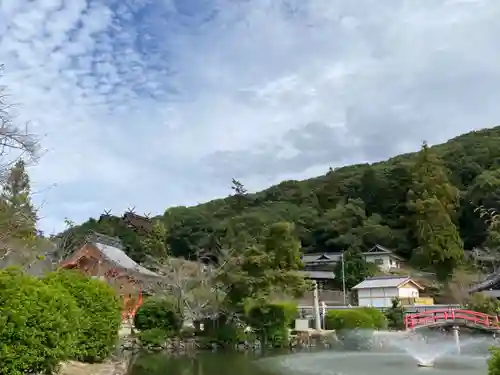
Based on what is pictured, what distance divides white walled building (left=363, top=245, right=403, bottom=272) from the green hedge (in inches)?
663

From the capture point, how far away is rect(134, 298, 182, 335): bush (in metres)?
20.6

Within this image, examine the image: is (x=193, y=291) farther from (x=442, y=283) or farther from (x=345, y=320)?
(x=442, y=283)

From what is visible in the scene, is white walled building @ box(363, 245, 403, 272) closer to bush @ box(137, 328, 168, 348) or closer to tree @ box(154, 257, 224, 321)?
tree @ box(154, 257, 224, 321)

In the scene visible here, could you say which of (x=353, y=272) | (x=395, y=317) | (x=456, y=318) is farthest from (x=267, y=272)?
(x=353, y=272)

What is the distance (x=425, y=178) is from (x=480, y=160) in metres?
12.4

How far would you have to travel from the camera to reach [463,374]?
12570 mm

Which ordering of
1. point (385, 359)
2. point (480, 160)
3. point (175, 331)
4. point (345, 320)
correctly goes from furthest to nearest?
point (480, 160) → point (345, 320) → point (175, 331) → point (385, 359)

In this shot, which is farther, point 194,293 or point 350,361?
point 194,293

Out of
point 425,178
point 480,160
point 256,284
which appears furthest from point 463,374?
point 480,160

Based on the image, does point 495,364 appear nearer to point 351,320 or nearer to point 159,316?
point 159,316

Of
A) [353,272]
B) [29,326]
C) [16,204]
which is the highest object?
[353,272]

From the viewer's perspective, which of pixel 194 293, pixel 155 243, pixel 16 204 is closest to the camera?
pixel 16 204

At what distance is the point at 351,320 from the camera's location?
2367cm

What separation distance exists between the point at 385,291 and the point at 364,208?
17945 millimetres
